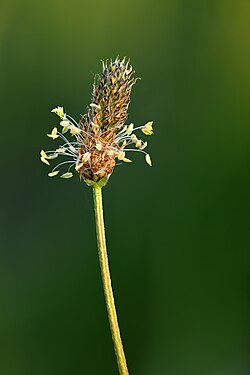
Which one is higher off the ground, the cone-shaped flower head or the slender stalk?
the cone-shaped flower head

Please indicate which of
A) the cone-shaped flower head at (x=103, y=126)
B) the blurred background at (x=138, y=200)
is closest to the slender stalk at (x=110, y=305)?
the cone-shaped flower head at (x=103, y=126)

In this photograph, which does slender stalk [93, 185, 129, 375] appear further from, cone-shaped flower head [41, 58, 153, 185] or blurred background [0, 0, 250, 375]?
blurred background [0, 0, 250, 375]

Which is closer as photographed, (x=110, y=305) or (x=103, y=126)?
(x=110, y=305)

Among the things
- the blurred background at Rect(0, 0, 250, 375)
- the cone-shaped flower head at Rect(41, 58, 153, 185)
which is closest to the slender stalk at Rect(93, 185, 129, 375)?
the cone-shaped flower head at Rect(41, 58, 153, 185)

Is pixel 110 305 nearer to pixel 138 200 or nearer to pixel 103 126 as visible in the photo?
pixel 103 126

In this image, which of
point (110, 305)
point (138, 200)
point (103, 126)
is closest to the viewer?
point (110, 305)

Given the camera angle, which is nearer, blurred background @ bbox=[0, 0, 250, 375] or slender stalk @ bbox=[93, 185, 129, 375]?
slender stalk @ bbox=[93, 185, 129, 375]

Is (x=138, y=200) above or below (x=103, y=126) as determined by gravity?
above

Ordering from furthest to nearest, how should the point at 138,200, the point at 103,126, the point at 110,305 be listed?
the point at 138,200
the point at 103,126
the point at 110,305

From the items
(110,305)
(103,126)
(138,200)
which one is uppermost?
(138,200)

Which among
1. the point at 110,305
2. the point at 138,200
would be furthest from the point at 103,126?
the point at 138,200

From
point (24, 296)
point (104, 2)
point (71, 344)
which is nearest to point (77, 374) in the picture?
point (71, 344)
